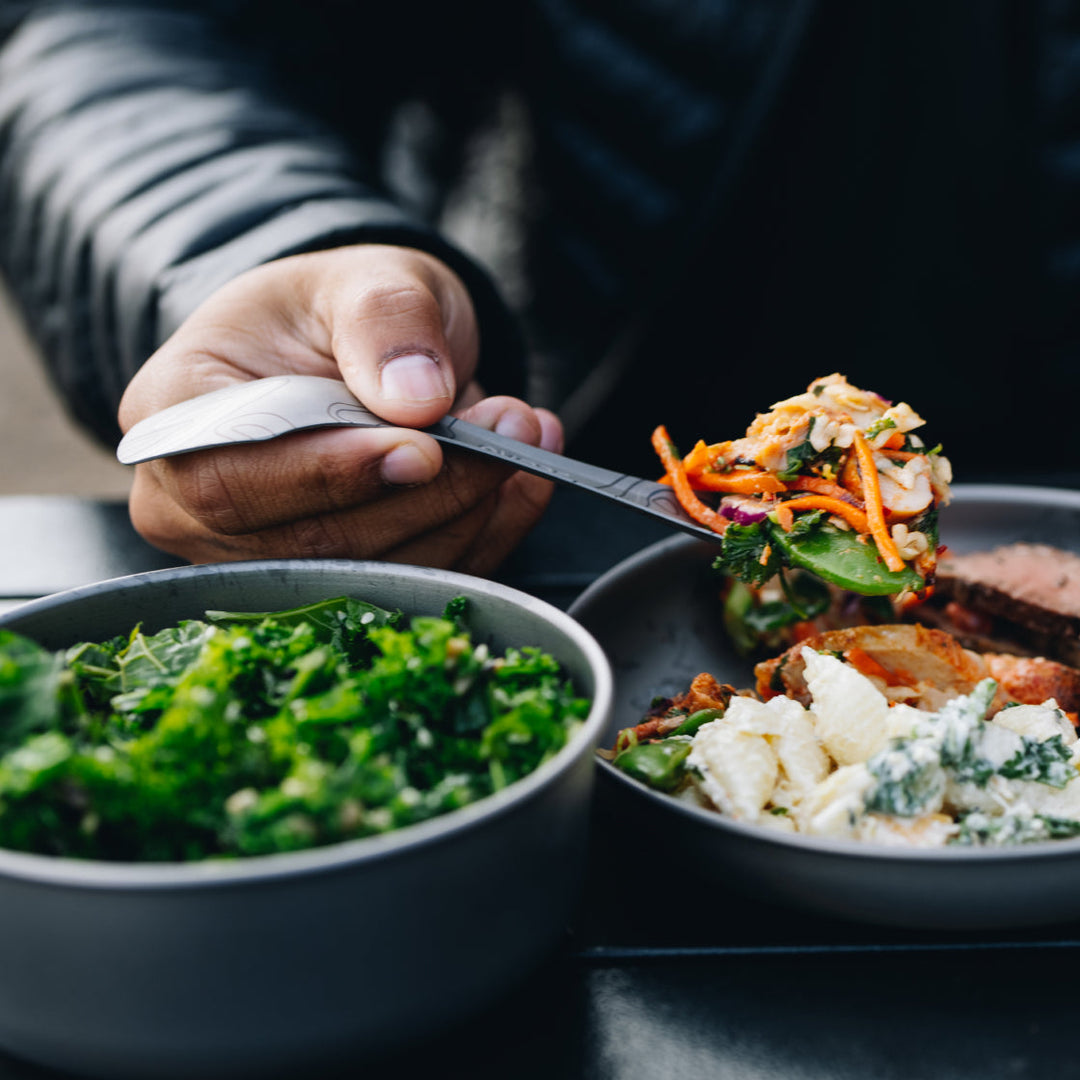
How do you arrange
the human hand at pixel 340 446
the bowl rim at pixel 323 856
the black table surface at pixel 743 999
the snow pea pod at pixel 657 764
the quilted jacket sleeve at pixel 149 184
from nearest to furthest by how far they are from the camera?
the bowl rim at pixel 323 856, the black table surface at pixel 743 999, the snow pea pod at pixel 657 764, the human hand at pixel 340 446, the quilted jacket sleeve at pixel 149 184

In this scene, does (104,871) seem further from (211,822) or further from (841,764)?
(841,764)

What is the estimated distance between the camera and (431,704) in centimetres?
88

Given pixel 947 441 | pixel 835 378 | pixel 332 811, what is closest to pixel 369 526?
pixel 835 378

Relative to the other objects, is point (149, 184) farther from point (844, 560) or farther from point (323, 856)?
point (323, 856)

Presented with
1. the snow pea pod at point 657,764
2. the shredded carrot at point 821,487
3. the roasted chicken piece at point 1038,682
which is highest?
the shredded carrot at point 821,487

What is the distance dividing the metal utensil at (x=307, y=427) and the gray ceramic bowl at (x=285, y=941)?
→ 21.8 inches

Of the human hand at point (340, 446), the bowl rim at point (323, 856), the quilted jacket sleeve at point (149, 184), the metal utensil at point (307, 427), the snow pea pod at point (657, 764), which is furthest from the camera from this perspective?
the quilted jacket sleeve at point (149, 184)

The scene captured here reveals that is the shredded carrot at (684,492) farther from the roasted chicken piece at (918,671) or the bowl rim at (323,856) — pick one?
the bowl rim at (323,856)

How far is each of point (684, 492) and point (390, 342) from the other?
1.52 feet

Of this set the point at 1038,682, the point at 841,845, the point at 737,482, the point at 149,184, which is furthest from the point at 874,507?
the point at 149,184

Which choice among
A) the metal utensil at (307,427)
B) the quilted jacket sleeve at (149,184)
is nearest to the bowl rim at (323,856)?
the metal utensil at (307,427)

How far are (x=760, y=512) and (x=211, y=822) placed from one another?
33.4 inches

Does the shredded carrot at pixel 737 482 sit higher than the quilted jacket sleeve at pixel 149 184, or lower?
lower

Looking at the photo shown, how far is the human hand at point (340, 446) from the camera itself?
4.35 feet
